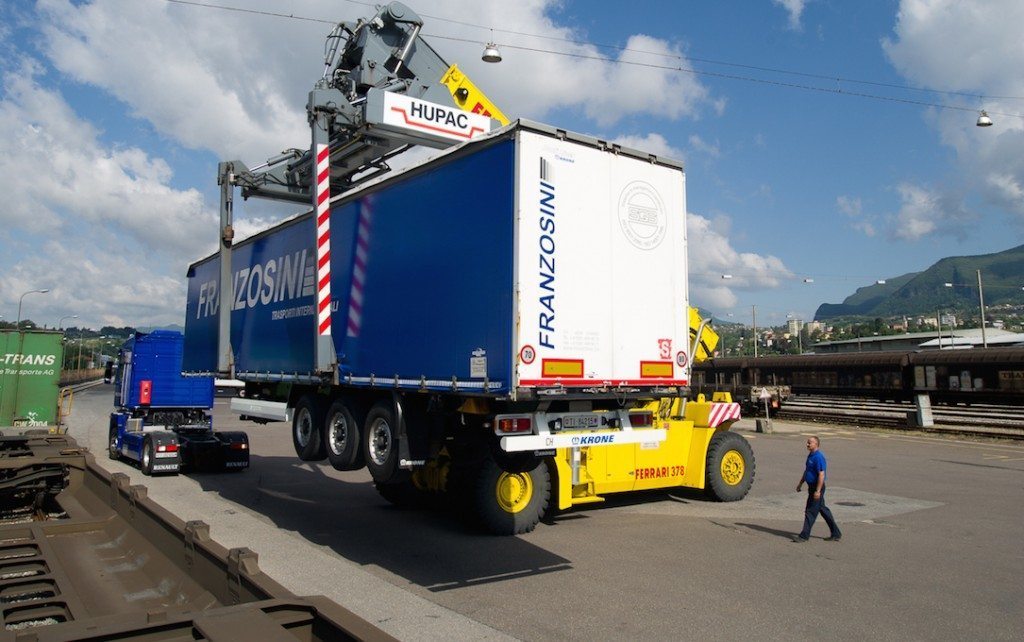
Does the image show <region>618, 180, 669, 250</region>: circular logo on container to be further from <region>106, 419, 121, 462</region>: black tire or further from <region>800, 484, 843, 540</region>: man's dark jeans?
<region>106, 419, 121, 462</region>: black tire

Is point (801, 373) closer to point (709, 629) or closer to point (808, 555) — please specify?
point (808, 555)

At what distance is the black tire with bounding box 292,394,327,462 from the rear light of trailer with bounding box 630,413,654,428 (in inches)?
163

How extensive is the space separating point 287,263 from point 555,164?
496 cm

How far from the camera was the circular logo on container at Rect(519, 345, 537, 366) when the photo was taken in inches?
246

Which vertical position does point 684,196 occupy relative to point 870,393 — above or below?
above

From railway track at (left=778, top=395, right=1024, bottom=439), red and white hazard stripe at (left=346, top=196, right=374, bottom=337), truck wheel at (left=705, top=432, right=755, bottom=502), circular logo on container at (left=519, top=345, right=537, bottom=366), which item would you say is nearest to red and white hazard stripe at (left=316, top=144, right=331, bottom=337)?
red and white hazard stripe at (left=346, top=196, right=374, bottom=337)

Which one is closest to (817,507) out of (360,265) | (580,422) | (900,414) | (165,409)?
(580,422)

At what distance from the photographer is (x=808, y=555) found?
8.59m

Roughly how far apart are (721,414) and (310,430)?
22.1ft

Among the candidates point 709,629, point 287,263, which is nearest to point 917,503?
point 709,629

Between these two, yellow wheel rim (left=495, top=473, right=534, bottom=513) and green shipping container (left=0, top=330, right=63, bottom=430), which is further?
green shipping container (left=0, top=330, right=63, bottom=430)

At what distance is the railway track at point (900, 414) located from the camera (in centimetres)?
2294

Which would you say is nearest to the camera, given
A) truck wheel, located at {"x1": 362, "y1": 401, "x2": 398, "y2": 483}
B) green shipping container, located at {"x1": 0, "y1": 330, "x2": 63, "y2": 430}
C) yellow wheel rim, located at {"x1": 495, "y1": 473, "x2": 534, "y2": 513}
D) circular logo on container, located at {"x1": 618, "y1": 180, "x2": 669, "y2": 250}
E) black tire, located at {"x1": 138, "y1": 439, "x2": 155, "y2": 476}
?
circular logo on container, located at {"x1": 618, "y1": 180, "x2": 669, "y2": 250}

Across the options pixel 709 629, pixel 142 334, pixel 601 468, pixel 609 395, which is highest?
pixel 142 334
